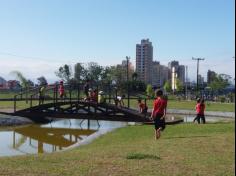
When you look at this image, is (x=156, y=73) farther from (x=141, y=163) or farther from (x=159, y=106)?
(x=141, y=163)

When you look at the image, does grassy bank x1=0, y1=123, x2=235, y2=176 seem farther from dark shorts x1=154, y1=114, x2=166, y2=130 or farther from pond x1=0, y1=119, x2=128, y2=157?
pond x1=0, y1=119, x2=128, y2=157

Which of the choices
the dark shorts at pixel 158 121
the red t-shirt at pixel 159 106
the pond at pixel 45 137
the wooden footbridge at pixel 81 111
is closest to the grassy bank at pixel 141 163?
the red t-shirt at pixel 159 106

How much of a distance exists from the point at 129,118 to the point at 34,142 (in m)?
7.48

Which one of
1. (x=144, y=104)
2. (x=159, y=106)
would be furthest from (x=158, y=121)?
(x=144, y=104)

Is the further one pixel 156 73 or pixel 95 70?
pixel 156 73

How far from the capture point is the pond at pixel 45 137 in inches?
702

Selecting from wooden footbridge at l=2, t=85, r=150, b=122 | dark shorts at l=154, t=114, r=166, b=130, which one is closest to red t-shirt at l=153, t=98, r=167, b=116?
dark shorts at l=154, t=114, r=166, b=130

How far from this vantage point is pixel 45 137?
73.3 ft

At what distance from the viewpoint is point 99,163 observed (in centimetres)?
908

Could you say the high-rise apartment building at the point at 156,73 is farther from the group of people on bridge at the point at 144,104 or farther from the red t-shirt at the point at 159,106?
the red t-shirt at the point at 159,106

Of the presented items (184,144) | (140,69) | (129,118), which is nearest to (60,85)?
(129,118)

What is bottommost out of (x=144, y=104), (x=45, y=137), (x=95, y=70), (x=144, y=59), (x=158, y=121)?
(x=45, y=137)

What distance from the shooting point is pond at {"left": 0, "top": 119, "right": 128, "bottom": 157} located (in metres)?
17.8

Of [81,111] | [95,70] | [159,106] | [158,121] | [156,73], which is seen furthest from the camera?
[156,73]
